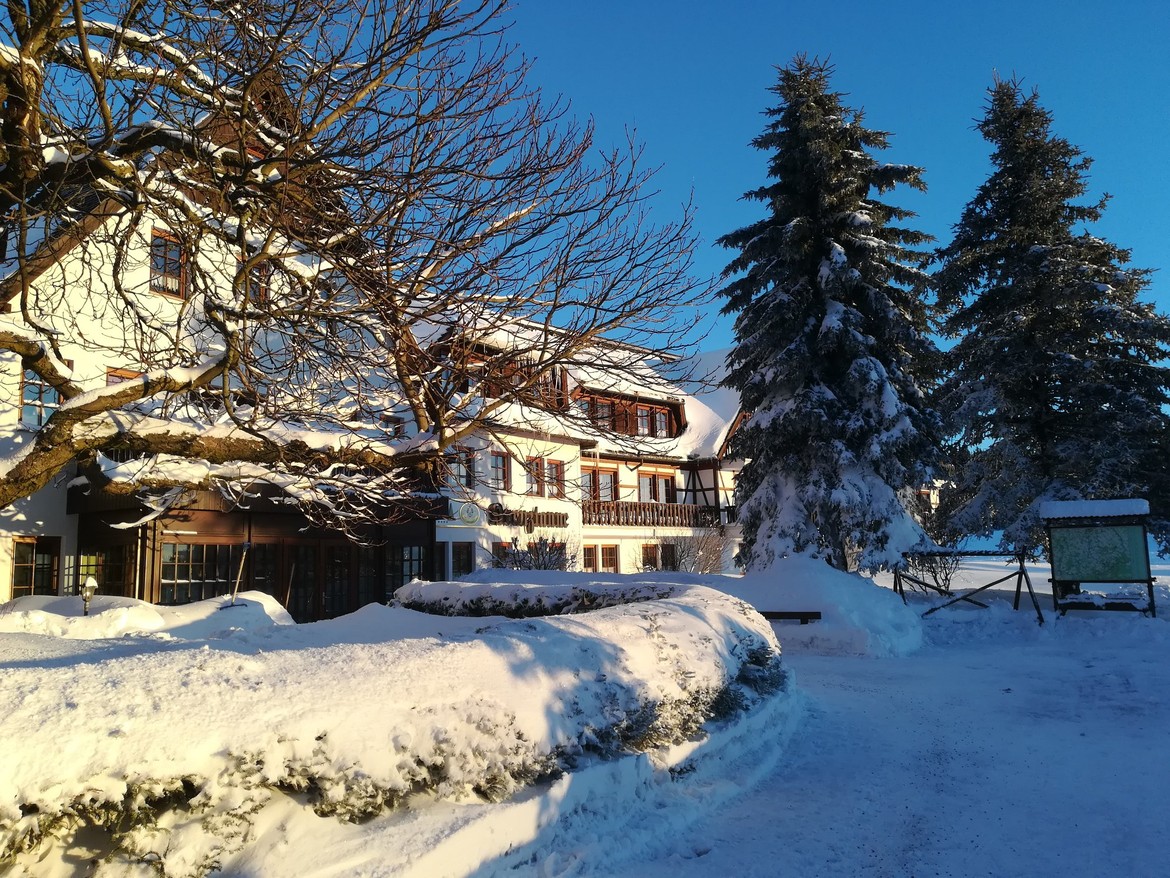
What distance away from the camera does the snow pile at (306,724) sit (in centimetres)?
310

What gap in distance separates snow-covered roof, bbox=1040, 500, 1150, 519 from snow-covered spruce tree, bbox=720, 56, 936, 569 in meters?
3.16

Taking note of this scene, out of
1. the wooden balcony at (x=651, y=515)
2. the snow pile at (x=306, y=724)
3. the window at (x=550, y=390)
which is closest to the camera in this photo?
the snow pile at (x=306, y=724)

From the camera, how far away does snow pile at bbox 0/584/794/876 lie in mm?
3104

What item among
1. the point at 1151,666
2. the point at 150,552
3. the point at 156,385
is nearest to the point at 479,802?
the point at 156,385

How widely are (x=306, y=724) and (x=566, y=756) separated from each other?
1750mm

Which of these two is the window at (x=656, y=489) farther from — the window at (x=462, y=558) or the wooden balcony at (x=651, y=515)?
the window at (x=462, y=558)

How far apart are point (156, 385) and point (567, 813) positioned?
391 centimetres

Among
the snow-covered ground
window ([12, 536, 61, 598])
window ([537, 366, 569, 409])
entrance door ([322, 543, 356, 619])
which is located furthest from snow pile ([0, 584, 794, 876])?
entrance door ([322, 543, 356, 619])

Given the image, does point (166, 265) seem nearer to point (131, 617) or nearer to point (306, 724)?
point (131, 617)

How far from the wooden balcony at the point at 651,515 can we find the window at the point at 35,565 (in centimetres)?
1651

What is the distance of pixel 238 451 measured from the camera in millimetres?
5914

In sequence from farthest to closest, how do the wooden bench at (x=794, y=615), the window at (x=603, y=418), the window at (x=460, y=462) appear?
the wooden bench at (x=794, y=615) → the window at (x=460, y=462) → the window at (x=603, y=418)

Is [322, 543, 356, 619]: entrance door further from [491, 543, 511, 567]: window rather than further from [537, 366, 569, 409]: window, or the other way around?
[537, 366, 569, 409]: window

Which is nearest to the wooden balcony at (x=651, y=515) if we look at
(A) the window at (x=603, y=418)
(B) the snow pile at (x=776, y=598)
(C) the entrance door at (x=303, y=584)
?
(C) the entrance door at (x=303, y=584)
